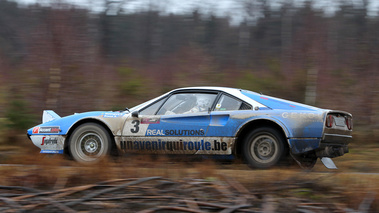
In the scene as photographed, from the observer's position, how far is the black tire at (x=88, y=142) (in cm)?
621

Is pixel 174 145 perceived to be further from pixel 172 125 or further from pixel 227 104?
pixel 227 104

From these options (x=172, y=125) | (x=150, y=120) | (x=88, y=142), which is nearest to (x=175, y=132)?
(x=172, y=125)

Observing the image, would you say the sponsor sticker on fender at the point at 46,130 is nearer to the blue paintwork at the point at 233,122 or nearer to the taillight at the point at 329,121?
the blue paintwork at the point at 233,122

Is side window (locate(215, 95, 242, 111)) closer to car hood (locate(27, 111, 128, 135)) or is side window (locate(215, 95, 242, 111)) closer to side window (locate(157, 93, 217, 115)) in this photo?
side window (locate(157, 93, 217, 115))

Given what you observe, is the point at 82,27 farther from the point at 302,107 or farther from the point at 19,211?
the point at 19,211

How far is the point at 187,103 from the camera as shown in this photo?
20.4ft

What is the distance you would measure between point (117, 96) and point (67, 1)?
3.22 metres

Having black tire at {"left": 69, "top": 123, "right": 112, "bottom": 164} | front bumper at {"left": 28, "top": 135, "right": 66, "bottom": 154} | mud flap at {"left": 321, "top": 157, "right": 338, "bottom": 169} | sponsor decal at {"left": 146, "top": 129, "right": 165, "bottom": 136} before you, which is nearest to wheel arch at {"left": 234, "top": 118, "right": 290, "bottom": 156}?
mud flap at {"left": 321, "top": 157, "right": 338, "bottom": 169}

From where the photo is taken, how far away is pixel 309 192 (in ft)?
13.6

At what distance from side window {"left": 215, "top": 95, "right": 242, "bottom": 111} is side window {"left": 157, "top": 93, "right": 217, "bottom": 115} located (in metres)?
0.13

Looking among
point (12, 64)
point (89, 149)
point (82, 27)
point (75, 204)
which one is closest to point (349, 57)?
point (82, 27)

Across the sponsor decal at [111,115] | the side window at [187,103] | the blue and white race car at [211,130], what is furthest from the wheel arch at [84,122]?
the side window at [187,103]

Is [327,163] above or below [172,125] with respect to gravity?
below

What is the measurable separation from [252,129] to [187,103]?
1050mm
